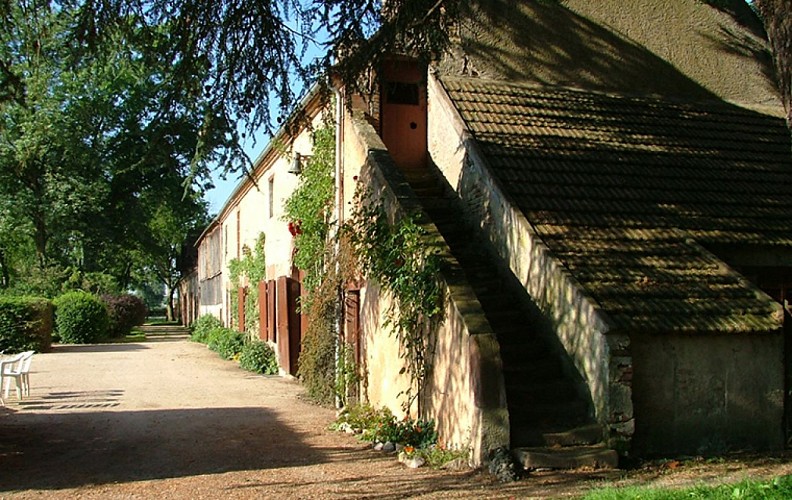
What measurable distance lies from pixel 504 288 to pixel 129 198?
3115 centimetres

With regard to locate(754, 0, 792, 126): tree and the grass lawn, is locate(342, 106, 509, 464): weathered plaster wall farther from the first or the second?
locate(754, 0, 792, 126): tree

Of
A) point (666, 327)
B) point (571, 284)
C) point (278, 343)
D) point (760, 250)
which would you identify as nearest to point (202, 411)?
point (278, 343)

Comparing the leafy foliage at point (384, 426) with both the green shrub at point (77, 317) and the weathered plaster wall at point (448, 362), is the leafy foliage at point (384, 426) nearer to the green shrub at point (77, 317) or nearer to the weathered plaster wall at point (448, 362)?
the weathered plaster wall at point (448, 362)

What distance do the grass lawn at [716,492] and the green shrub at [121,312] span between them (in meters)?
27.0

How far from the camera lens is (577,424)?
24.4ft

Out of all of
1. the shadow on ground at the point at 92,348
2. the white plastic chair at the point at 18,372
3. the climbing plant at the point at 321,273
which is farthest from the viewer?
the shadow on ground at the point at 92,348

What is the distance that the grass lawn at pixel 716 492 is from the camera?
5246 millimetres

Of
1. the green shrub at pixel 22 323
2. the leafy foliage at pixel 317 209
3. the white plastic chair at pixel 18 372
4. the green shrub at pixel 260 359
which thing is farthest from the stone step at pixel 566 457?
the green shrub at pixel 22 323

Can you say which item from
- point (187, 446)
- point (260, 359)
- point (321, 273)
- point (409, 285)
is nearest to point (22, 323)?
point (260, 359)

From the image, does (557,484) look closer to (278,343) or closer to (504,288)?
(504,288)

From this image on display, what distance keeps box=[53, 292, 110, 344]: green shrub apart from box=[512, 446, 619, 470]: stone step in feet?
72.5

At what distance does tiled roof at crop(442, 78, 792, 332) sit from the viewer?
7953 mm

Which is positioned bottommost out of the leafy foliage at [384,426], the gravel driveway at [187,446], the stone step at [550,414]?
the gravel driveway at [187,446]

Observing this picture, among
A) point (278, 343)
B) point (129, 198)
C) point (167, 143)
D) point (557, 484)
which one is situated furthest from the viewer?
point (129, 198)
